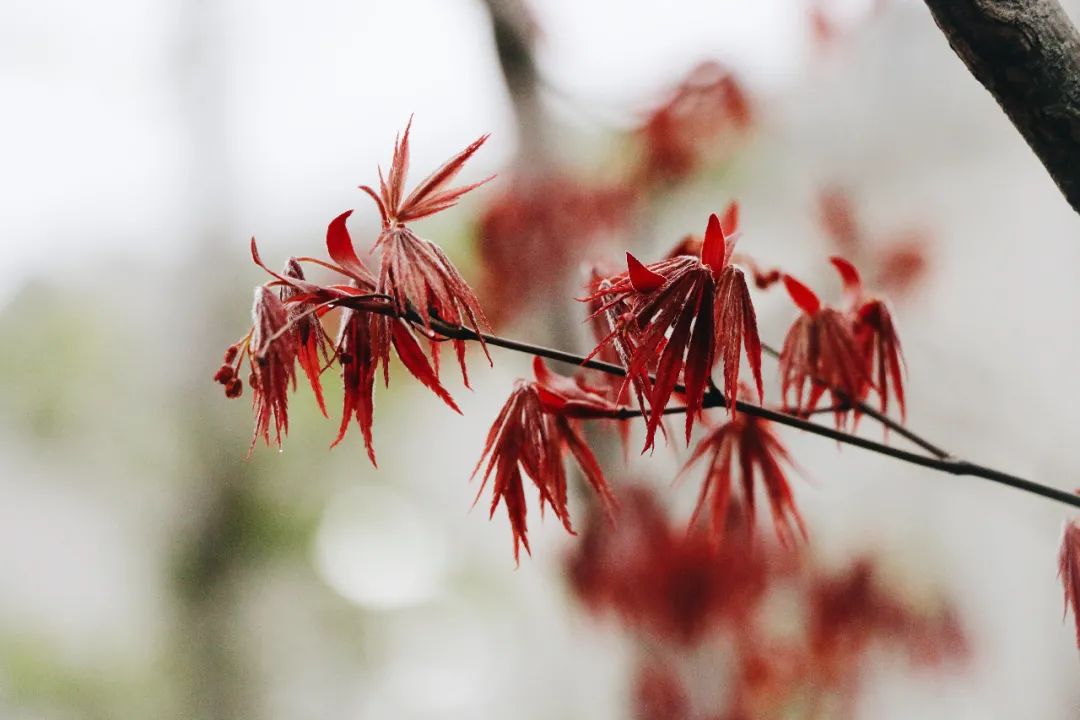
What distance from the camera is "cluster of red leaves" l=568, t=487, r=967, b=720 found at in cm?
120

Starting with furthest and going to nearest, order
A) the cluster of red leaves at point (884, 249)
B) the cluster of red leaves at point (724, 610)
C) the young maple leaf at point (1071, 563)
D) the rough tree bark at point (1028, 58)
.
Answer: the cluster of red leaves at point (884, 249) → the cluster of red leaves at point (724, 610) → the young maple leaf at point (1071, 563) → the rough tree bark at point (1028, 58)

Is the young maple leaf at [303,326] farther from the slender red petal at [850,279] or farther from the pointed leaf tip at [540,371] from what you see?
the slender red petal at [850,279]

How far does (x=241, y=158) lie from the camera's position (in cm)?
234

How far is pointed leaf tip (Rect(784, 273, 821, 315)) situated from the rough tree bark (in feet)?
Answer: 0.57

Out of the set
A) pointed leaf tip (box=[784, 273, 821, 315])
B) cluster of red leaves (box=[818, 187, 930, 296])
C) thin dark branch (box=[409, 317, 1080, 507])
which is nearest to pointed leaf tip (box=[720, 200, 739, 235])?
pointed leaf tip (box=[784, 273, 821, 315])

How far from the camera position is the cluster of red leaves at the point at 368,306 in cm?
43

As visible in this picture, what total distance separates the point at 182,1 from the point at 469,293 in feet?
7.36

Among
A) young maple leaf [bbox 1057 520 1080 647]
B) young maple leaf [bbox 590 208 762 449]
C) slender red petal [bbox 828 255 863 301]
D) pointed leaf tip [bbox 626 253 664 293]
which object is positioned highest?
slender red petal [bbox 828 255 863 301]

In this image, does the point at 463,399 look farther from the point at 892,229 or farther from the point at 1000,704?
the point at 1000,704

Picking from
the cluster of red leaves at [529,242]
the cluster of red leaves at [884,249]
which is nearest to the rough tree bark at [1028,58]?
the cluster of red leaves at [529,242]

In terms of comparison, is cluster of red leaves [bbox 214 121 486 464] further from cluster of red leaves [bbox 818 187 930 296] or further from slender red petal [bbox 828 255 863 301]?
cluster of red leaves [bbox 818 187 930 296]

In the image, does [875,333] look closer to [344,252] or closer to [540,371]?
[540,371]

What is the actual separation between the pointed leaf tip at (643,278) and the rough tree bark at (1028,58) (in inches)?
7.6

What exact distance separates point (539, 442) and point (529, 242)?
30.3 inches
